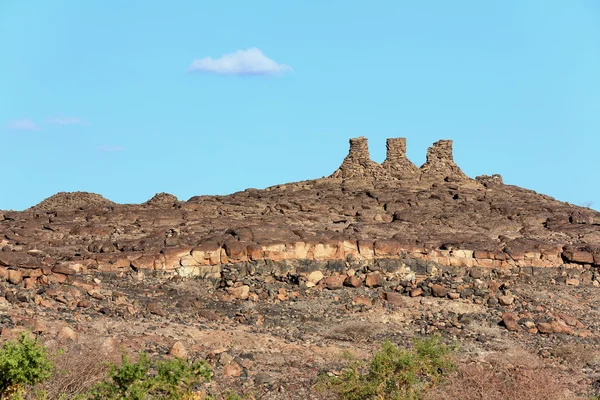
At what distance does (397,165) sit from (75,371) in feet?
72.3

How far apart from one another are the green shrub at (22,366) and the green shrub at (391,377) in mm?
4438

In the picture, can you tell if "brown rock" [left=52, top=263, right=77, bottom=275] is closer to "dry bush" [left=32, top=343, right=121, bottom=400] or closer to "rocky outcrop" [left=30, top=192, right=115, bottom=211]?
"dry bush" [left=32, top=343, right=121, bottom=400]

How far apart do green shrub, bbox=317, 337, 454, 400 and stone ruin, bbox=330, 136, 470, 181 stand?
1875 centimetres

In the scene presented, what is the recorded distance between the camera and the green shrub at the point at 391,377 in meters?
16.3

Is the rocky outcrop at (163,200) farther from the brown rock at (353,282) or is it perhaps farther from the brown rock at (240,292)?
the brown rock at (353,282)

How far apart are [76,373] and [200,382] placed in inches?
72.4

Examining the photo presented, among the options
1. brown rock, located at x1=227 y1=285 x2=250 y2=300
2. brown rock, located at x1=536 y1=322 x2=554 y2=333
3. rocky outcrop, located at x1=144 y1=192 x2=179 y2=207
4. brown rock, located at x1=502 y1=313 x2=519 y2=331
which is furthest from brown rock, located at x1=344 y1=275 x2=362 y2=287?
rocky outcrop, located at x1=144 y1=192 x2=179 y2=207

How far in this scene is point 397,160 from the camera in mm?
36594

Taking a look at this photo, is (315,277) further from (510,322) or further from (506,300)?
(510,322)

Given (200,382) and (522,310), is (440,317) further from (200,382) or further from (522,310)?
(200,382)

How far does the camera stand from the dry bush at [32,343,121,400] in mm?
15125

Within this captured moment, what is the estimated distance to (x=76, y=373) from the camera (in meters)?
15.8

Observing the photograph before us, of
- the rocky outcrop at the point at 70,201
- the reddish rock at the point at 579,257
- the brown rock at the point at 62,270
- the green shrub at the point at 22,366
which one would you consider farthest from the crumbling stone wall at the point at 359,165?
the green shrub at the point at 22,366

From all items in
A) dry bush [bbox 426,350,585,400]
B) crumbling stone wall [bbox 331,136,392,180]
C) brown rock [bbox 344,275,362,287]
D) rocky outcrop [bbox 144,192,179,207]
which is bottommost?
dry bush [bbox 426,350,585,400]
